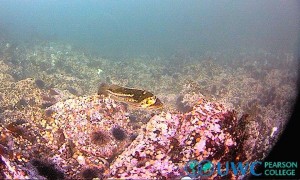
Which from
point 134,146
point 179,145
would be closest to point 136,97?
point 134,146

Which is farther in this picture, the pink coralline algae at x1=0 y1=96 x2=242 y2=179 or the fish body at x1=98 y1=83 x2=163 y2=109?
the fish body at x1=98 y1=83 x2=163 y2=109

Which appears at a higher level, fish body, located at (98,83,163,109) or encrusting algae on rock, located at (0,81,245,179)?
fish body, located at (98,83,163,109)

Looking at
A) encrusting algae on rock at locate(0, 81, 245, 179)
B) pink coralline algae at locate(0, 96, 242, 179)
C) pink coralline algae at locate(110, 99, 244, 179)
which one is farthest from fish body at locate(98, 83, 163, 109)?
pink coralline algae at locate(110, 99, 244, 179)

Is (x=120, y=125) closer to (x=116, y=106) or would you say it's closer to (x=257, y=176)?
(x=116, y=106)

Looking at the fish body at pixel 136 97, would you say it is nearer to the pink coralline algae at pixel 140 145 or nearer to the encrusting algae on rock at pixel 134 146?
the encrusting algae on rock at pixel 134 146

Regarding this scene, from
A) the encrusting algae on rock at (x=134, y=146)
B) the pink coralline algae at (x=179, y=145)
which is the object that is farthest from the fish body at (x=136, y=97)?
the pink coralline algae at (x=179, y=145)

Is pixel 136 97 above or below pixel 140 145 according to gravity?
above

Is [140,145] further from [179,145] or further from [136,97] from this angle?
[136,97]

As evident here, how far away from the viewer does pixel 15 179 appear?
10.8 ft

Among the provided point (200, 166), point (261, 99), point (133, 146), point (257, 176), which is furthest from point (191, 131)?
point (261, 99)

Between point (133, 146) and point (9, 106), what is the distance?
690cm

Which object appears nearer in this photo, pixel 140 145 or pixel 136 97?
pixel 140 145

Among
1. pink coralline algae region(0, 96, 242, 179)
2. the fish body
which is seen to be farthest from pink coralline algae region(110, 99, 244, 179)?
the fish body

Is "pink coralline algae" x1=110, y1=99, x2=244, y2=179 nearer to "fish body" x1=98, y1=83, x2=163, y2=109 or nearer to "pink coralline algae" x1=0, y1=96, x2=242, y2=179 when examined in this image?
"pink coralline algae" x1=0, y1=96, x2=242, y2=179
